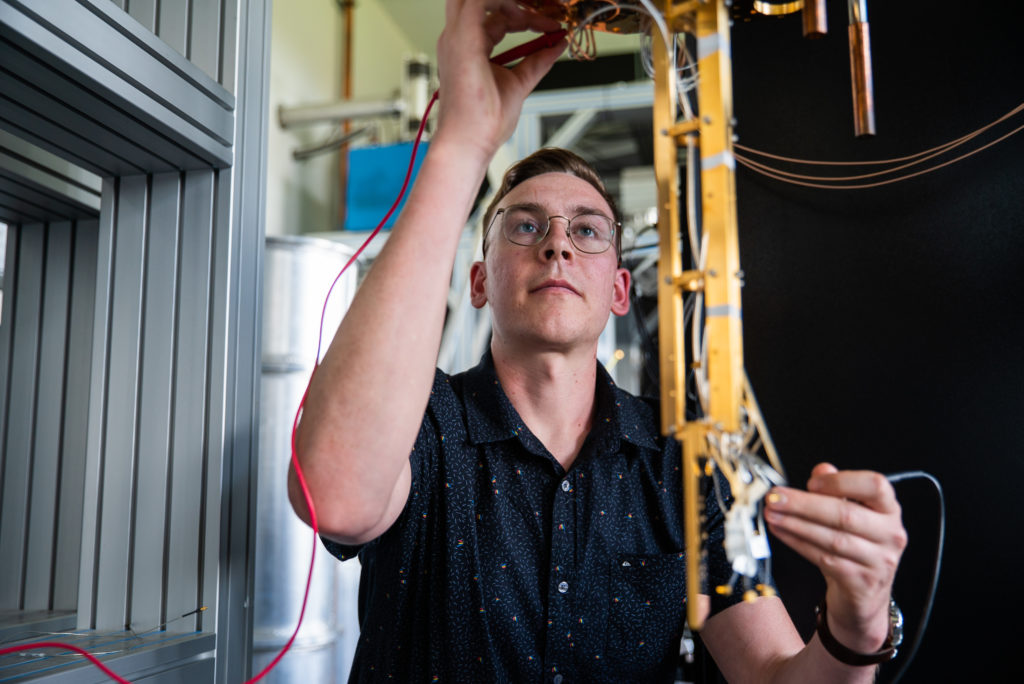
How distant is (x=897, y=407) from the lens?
1053 millimetres

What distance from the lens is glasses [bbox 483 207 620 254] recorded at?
111cm

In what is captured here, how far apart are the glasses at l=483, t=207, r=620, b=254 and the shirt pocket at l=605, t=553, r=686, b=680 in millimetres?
425

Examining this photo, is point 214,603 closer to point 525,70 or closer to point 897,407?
point 525,70

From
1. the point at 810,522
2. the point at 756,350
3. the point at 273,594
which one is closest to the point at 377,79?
the point at 273,594

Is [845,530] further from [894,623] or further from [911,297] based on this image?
[911,297]

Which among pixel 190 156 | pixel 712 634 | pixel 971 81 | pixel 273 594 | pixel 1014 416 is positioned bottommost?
pixel 273 594

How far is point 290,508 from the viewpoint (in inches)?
79.5

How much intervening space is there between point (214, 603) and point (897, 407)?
874 mm

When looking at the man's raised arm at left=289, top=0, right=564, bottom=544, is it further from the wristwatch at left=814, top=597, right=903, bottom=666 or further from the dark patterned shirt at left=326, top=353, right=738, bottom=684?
the wristwatch at left=814, top=597, right=903, bottom=666

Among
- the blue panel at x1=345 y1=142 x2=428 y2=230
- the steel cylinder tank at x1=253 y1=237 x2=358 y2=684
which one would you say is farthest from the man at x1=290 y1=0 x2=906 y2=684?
the blue panel at x1=345 y1=142 x2=428 y2=230

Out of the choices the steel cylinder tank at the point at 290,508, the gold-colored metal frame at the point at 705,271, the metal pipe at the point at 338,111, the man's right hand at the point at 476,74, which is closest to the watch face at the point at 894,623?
the gold-colored metal frame at the point at 705,271

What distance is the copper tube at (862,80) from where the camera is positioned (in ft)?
1.85

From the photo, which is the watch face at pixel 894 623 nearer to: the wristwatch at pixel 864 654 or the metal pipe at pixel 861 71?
the wristwatch at pixel 864 654

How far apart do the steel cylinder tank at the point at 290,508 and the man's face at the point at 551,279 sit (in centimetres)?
105
